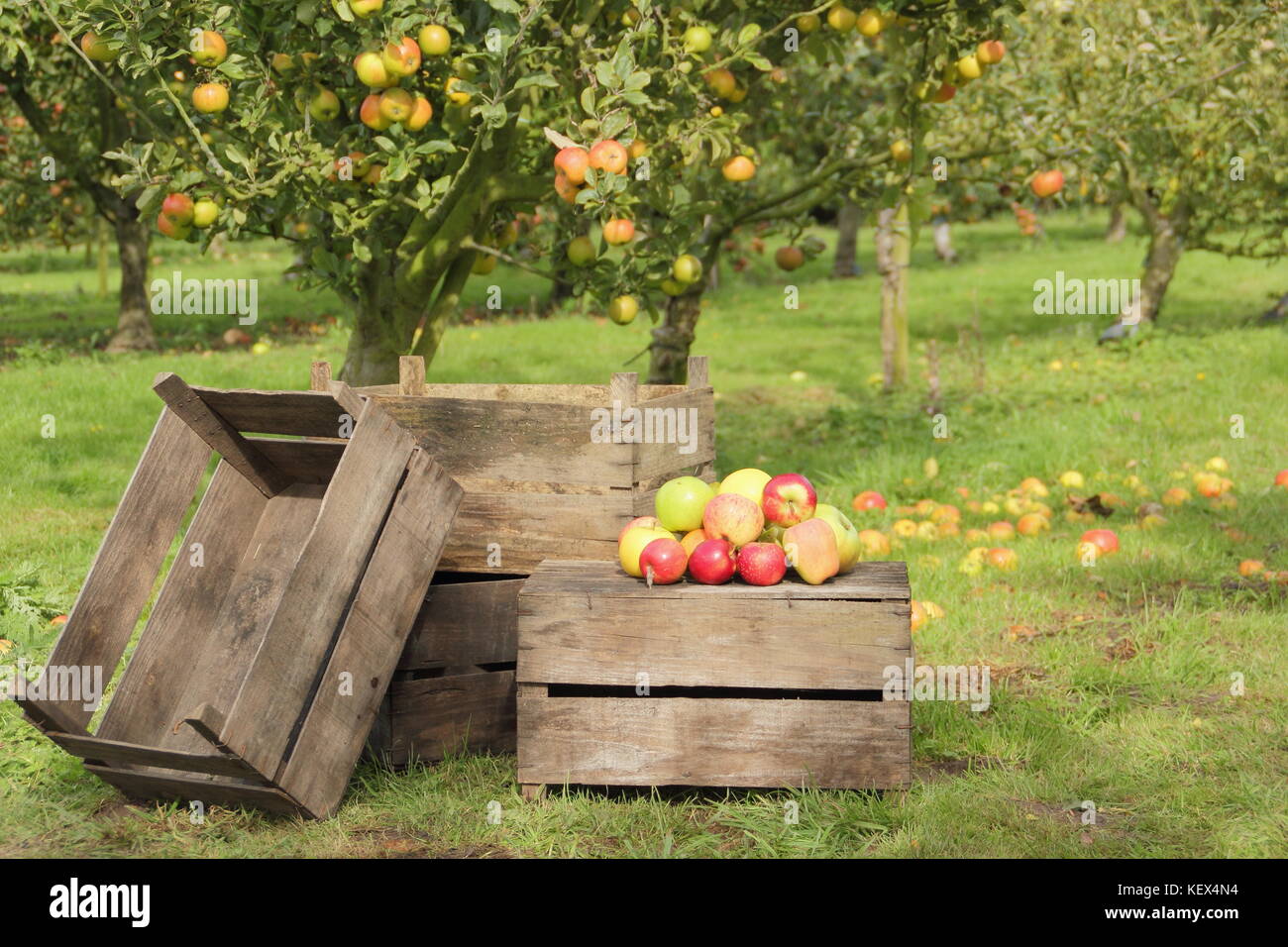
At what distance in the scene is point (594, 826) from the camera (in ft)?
11.7

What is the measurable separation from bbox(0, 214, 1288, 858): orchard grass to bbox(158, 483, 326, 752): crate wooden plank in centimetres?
37

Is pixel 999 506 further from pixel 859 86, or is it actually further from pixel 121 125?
pixel 121 125

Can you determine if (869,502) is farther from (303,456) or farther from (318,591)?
(318,591)

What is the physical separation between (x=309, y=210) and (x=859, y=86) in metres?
7.91

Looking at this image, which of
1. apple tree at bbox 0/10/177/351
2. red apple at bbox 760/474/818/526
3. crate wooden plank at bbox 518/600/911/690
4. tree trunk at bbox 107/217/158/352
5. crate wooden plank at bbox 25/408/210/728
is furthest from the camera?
tree trunk at bbox 107/217/158/352

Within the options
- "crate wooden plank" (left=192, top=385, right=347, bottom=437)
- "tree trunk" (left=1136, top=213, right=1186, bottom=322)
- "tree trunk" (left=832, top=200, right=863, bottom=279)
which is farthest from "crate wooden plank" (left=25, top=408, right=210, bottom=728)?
"tree trunk" (left=832, top=200, right=863, bottom=279)

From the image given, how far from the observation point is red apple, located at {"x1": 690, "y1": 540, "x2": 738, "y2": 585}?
145 inches

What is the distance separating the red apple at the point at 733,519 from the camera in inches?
148

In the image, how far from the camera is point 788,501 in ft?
12.7

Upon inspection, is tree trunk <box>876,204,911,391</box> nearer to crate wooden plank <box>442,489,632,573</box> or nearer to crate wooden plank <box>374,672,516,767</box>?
crate wooden plank <box>442,489,632,573</box>

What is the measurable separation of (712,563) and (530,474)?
0.82 metres

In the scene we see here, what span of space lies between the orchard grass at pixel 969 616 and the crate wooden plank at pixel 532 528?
0.64 m

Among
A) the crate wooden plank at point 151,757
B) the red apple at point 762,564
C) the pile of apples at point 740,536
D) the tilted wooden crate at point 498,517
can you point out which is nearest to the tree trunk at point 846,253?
the tilted wooden crate at point 498,517

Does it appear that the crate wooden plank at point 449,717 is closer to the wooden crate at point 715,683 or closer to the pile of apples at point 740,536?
the wooden crate at point 715,683
